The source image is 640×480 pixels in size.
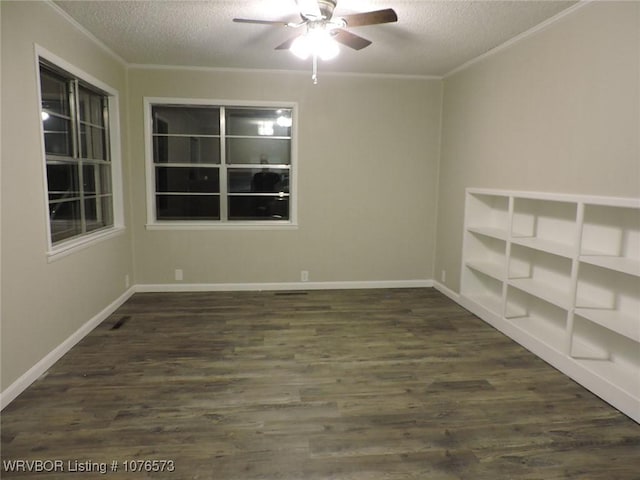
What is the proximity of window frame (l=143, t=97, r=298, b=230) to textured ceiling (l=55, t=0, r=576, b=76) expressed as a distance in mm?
410

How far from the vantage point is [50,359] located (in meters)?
3.00

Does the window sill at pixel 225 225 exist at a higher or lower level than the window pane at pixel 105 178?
lower

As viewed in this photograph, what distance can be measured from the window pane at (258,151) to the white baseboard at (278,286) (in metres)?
1.53

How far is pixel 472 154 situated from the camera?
4.41 meters

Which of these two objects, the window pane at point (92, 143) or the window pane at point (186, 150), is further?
the window pane at point (186, 150)

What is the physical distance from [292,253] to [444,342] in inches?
88.9

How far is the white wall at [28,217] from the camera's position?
2.49m

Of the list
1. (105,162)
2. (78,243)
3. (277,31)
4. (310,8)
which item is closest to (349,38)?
(310,8)

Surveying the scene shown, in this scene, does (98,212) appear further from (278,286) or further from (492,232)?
(492,232)

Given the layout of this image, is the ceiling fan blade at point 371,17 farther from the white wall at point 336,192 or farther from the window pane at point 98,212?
the window pane at point 98,212

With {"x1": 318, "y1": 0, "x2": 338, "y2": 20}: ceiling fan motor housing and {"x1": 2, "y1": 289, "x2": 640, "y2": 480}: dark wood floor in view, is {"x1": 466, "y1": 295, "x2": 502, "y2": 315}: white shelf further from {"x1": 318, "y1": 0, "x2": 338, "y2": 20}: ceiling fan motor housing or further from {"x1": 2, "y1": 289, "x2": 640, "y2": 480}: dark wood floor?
{"x1": 318, "y1": 0, "x2": 338, "y2": 20}: ceiling fan motor housing

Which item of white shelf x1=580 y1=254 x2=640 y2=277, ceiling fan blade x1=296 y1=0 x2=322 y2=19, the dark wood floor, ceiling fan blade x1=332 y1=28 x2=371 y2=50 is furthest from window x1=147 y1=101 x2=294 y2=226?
white shelf x1=580 y1=254 x2=640 y2=277

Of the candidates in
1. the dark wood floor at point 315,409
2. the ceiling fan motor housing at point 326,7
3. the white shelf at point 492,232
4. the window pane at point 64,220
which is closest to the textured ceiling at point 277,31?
the ceiling fan motor housing at point 326,7

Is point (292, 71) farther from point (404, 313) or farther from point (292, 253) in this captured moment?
point (404, 313)
